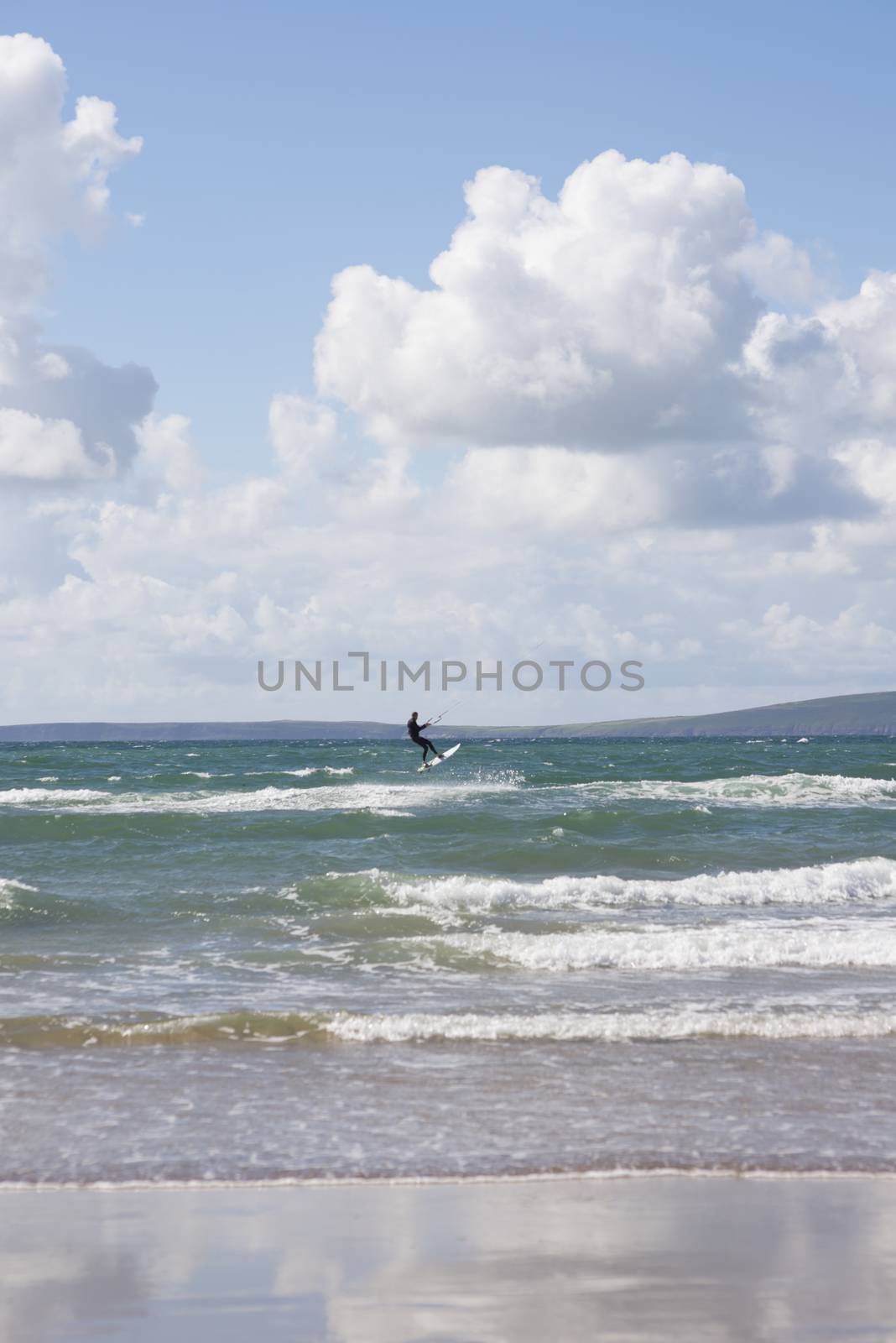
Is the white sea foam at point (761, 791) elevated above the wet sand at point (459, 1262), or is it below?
below

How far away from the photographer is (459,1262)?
19.7ft

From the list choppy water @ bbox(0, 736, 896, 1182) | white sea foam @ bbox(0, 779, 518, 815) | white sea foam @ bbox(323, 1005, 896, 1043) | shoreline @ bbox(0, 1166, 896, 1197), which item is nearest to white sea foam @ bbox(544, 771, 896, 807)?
white sea foam @ bbox(0, 779, 518, 815)

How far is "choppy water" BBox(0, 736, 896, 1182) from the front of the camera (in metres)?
8.07

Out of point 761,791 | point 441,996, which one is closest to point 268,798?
point 761,791

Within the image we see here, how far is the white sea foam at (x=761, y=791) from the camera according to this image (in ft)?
121

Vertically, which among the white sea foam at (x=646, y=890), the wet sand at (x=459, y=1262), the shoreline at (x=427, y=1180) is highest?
the wet sand at (x=459, y=1262)

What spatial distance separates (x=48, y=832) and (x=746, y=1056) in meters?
21.2

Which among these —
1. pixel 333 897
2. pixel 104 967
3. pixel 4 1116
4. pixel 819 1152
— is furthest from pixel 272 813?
pixel 819 1152

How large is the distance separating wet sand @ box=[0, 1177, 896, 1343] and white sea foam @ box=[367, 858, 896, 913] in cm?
1143

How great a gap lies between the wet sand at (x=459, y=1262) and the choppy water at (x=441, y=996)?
0.50m

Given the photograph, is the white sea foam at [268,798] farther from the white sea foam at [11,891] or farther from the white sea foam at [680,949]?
the white sea foam at [680,949]

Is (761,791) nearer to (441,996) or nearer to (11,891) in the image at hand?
(11,891)

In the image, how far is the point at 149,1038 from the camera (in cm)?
1100

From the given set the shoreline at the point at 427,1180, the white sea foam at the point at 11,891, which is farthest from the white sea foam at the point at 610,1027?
the white sea foam at the point at 11,891
